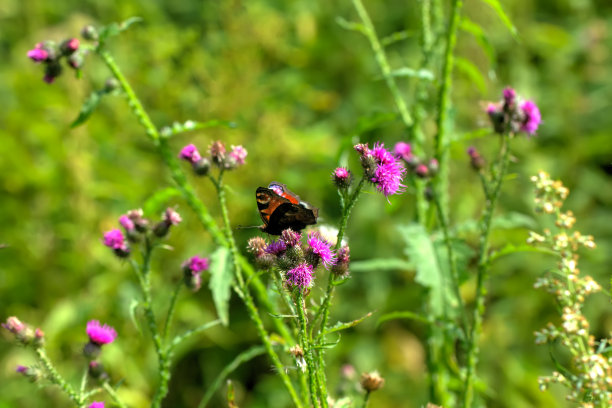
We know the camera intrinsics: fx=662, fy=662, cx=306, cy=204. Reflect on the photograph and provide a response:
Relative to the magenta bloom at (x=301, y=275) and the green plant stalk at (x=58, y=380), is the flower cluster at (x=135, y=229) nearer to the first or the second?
the green plant stalk at (x=58, y=380)

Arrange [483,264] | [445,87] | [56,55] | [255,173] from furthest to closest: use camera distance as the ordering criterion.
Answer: [255,173] → [445,87] → [56,55] → [483,264]

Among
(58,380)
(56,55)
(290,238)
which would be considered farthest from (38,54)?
(290,238)

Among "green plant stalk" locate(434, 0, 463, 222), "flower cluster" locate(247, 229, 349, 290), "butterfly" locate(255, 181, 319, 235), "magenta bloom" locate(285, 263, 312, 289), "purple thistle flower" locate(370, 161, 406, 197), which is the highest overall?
"green plant stalk" locate(434, 0, 463, 222)

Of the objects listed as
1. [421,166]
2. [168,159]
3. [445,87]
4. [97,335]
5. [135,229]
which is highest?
[445,87]

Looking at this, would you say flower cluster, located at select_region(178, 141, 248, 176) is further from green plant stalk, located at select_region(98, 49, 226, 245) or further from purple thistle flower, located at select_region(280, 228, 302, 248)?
purple thistle flower, located at select_region(280, 228, 302, 248)

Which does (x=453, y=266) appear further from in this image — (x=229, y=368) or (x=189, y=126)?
(x=189, y=126)

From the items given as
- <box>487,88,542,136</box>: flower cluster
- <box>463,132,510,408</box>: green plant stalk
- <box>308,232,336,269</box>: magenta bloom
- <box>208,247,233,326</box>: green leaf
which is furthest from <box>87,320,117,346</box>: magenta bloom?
<box>487,88,542,136</box>: flower cluster
